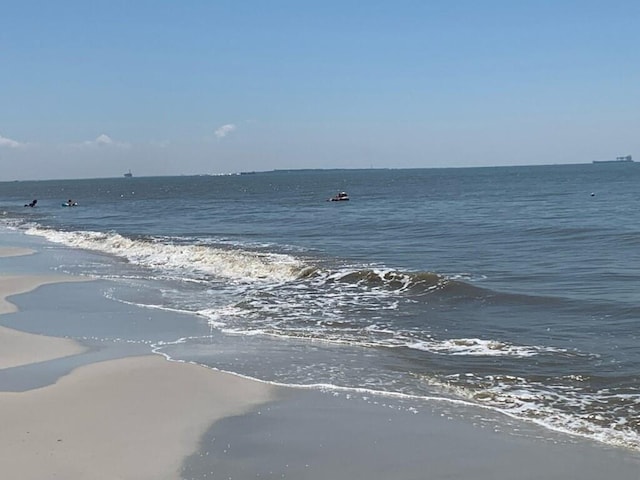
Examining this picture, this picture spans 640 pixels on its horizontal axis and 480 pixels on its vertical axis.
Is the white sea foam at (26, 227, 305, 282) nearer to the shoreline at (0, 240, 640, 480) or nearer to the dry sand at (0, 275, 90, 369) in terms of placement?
the dry sand at (0, 275, 90, 369)

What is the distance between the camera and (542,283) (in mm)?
19234

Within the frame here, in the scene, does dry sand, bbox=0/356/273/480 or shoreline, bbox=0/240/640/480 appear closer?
shoreline, bbox=0/240/640/480

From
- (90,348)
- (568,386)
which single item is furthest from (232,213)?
(568,386)

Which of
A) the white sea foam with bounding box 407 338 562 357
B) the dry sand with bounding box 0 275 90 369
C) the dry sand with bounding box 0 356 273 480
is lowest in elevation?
the dry sand with bounding box 0 275 90 369

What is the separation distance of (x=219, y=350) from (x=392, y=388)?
3.75 meters

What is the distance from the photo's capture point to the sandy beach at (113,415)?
7531 millimetres

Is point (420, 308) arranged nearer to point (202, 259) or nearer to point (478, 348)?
point (478, 348)

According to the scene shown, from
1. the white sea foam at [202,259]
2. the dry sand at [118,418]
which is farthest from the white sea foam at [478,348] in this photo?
the white sea foam at [202,259]

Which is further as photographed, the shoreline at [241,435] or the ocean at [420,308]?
the ocean at [420,308]

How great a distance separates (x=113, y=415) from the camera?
9.18 m

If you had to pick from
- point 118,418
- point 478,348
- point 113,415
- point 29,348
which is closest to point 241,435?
point 118,418

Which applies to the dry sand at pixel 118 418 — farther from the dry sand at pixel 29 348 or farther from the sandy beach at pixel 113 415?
the dry sand at pixel 29 348

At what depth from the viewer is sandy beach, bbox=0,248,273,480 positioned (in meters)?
7.53

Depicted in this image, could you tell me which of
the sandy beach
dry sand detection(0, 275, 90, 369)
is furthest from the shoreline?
dry sand detection(0, 275, 90, 369)
